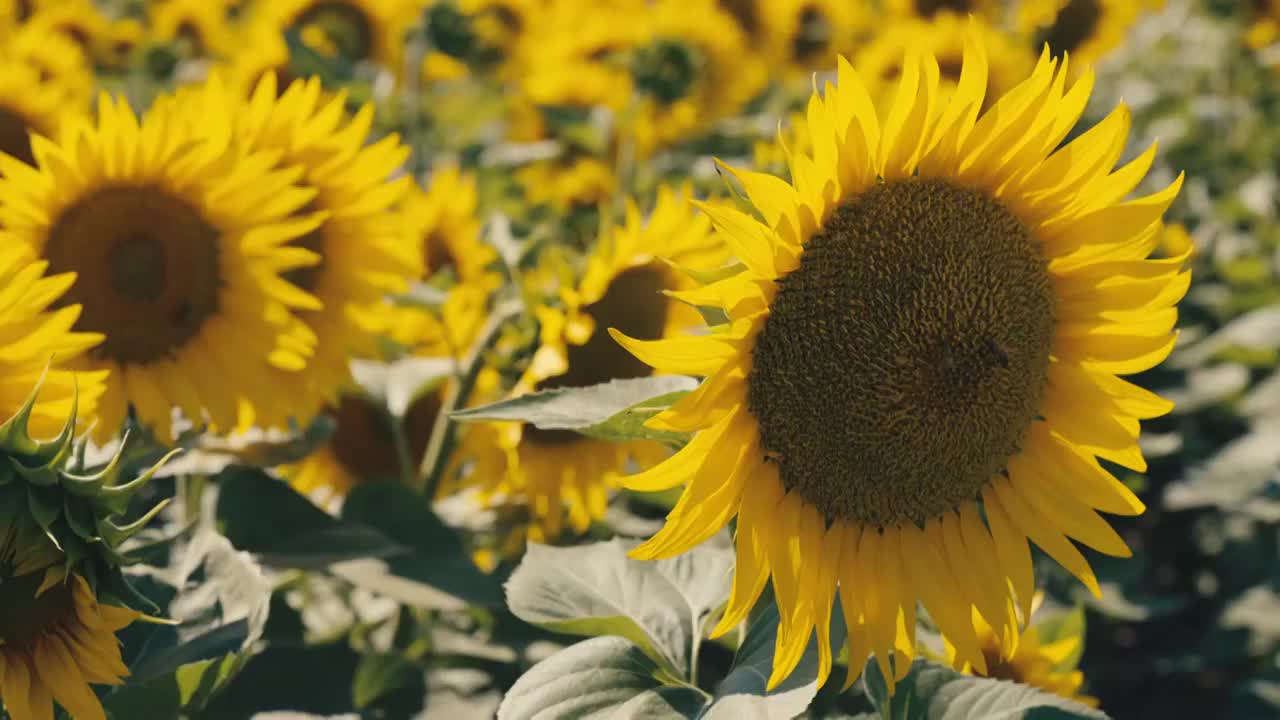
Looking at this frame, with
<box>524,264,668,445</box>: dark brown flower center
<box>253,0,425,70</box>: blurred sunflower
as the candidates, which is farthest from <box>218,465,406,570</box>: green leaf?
<box>253,0,425,70</box>: blurred sunflower

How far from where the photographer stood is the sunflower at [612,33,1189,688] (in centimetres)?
120

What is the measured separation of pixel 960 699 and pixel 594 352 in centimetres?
88

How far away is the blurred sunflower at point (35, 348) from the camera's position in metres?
1.36

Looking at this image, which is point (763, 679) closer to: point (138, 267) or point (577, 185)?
point (138, 267)

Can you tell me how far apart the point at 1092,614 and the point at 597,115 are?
181 centimetres

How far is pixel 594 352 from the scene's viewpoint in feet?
6.52

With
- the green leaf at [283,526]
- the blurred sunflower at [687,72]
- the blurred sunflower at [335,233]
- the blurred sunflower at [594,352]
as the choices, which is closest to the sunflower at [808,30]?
the blurred sunflower at [687,72]

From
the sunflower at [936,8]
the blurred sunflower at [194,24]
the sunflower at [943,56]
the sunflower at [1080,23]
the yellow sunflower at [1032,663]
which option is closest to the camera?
the yellow sunflower at [1032,663]

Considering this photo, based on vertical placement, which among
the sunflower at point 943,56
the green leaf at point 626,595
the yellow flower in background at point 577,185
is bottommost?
the green leaf at point 626,595

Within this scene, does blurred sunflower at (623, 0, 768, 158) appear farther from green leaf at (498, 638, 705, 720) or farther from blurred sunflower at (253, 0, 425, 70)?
green leaf at (498, 638, 705, 720)

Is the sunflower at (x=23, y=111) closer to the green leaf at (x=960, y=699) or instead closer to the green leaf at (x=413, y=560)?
the green leaf at (x=413, y=560)

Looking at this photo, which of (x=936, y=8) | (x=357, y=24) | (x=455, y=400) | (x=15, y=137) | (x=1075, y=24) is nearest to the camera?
(x=455, y=400)

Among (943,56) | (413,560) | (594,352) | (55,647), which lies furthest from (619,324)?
(943,56)

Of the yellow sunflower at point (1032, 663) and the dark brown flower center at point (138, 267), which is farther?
the dark brown flower center at point (138, 267)
